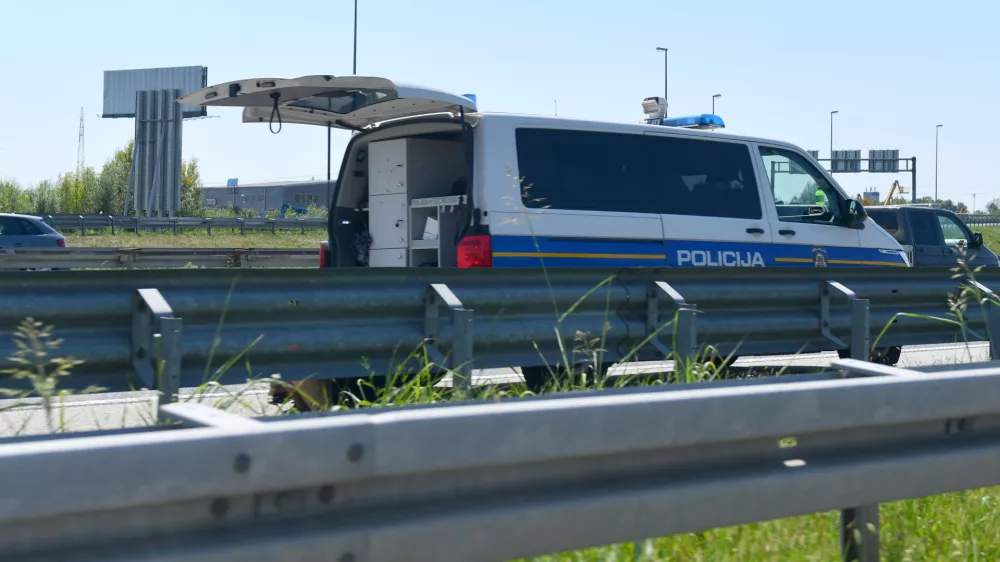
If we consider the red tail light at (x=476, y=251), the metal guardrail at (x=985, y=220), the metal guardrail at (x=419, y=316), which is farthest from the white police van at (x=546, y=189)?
the metal guardrail at (x=985, y=220)

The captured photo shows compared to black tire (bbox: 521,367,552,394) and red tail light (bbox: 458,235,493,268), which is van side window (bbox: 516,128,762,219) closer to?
red tail light (bbox: 458,235,493,268)

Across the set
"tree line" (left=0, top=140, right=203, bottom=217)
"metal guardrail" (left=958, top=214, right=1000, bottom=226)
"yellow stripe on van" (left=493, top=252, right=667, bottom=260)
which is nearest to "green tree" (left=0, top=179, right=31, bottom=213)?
"tree line" (left=0, top=140, right=203, bottom=217)

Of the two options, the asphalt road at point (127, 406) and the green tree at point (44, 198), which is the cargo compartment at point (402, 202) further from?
the green tree at point (44, 198)

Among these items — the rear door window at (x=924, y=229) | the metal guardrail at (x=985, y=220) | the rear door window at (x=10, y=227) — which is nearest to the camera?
the rear door window at (x=924, y=229)

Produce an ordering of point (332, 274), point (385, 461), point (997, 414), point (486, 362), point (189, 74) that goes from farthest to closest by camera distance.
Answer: point (189, 74)
point (486, 362)
point (332, 274)
point (997, 414)
point (385, 461)

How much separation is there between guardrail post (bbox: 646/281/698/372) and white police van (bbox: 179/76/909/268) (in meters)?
0.78

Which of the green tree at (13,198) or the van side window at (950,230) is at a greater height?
the green tree at (13,198)

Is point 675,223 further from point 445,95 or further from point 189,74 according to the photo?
point 189,74

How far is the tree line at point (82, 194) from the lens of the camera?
228ft

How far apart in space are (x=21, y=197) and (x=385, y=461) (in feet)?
241

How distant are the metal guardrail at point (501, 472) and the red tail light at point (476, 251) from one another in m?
3.94

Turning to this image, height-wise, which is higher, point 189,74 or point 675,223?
point 189,74

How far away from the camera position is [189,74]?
274 ft

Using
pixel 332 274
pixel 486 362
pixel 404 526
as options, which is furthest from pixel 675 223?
pixel 404 526
